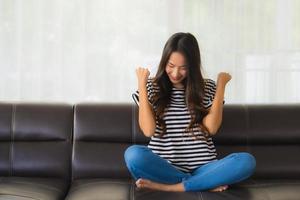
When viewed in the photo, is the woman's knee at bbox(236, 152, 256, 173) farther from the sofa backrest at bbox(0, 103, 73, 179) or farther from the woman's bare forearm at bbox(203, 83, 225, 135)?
the sofa backrest at bbox(0, 103, 73, 179)

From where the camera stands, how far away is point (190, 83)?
2.13m

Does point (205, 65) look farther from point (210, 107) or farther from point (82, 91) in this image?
point (82, 91)

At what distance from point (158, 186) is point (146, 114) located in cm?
34

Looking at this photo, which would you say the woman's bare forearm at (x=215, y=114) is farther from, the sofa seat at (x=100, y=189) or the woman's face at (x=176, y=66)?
the sofa seat at (x=100, y=189)

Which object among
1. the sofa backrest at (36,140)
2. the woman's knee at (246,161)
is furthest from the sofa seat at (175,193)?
the sofa backrest at (36,140)

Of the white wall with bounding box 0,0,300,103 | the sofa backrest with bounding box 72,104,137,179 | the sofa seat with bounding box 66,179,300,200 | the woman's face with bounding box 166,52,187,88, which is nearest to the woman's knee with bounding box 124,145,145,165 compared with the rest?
the sofa seat with bounding box 66,179,300,200

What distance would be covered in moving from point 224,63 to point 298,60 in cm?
47

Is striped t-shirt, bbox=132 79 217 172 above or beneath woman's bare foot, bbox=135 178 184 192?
above

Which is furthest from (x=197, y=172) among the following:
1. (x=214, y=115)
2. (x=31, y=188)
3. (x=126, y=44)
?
(x=126, y=44)

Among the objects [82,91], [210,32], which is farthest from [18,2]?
[210,32]

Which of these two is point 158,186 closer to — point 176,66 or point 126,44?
point 176,66

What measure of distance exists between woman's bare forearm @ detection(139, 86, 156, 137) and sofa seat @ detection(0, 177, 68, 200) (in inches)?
18.6

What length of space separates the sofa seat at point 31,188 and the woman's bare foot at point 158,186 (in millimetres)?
349

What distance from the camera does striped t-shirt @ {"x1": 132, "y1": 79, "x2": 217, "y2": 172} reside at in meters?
2.08
